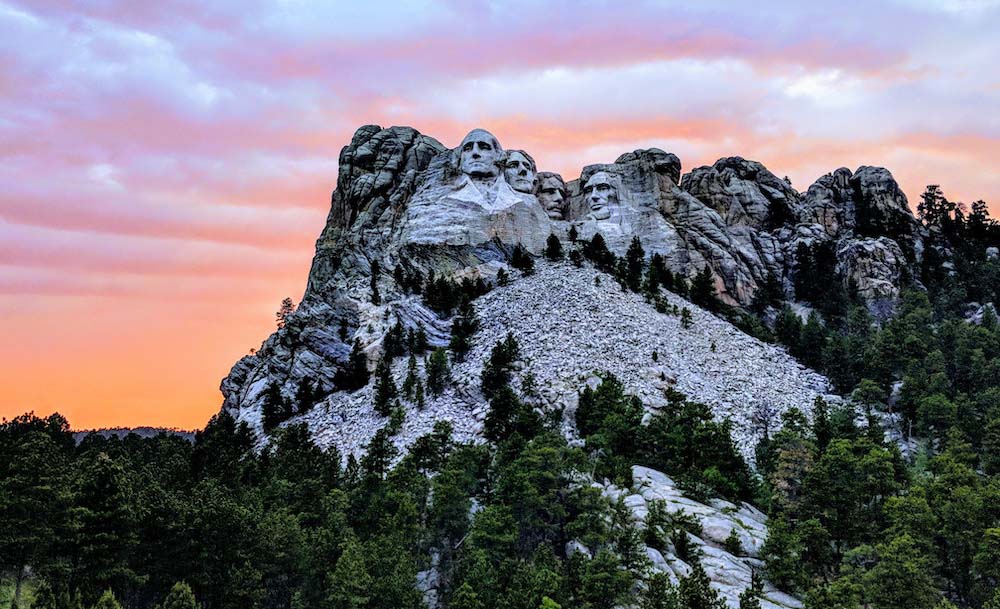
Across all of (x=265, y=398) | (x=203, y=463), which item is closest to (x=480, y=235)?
(x=265, y=398)

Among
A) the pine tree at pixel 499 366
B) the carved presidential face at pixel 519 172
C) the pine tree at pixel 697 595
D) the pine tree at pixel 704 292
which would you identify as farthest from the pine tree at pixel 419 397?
the carved presidential face at pixel 519 172

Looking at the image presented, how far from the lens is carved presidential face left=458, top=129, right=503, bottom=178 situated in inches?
5527

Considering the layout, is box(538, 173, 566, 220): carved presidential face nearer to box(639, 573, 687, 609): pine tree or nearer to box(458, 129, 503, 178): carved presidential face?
box(458, 129, 503, 178): carved presidential face

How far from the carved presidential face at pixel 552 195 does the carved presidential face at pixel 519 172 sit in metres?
5.23

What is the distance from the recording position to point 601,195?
150 m

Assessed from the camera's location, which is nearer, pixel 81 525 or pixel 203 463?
pixel 81 525

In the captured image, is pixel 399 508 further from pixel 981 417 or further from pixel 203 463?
pixel 981 417

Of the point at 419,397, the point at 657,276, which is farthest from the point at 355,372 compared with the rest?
the point at 657,276

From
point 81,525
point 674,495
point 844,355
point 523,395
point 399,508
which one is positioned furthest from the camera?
point 844,355

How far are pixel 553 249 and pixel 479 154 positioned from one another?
2011 cm

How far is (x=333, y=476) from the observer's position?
3152 inches

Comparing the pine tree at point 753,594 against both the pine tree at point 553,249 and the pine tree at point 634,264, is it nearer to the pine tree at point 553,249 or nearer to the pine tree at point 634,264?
the pine tree at point 634,264

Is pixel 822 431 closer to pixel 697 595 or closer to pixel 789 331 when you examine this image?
pixel 697 595

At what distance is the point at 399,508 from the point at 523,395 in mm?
30556
